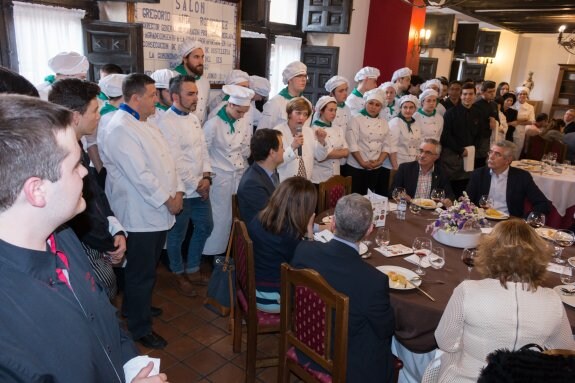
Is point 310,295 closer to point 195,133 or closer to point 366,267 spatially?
point 366,267

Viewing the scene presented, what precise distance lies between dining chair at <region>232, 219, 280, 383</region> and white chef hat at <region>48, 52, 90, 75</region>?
2205 mm

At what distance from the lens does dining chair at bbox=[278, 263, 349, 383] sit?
5.95 feet

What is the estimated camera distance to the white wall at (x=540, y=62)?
14.7m

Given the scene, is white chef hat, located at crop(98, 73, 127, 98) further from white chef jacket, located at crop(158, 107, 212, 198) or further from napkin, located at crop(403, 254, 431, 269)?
napkin, located at crop(403, 254, 431, 269)

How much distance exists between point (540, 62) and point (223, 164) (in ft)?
49.5

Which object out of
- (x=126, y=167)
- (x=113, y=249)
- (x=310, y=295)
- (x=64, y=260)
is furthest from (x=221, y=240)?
(x=64, y=260)

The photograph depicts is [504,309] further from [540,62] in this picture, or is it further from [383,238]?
[540,62]

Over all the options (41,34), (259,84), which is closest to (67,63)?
(41,34)

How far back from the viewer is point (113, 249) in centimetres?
221

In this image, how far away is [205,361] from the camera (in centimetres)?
286

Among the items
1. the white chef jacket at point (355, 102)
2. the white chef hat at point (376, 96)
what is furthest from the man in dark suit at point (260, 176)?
the white chef jacket at point (355, 102)

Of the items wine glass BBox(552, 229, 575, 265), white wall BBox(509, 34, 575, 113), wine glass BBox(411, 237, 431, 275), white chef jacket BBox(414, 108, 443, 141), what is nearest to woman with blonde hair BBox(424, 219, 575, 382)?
wine glass BBox(411, 237, 431, 275)

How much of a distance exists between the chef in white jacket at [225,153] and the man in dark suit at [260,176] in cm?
82

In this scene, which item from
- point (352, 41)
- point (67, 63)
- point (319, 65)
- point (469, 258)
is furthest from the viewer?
point (352, 41)
